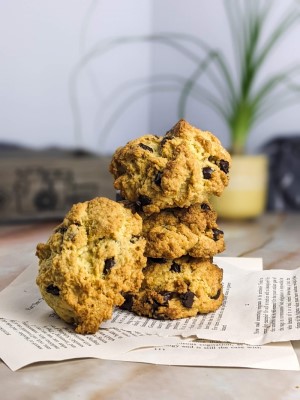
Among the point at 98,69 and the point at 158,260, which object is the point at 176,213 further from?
the point at 98,69

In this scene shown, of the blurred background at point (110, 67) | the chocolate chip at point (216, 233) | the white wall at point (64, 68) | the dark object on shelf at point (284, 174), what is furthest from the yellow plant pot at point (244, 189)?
the chocolate chip at point (216, 233)

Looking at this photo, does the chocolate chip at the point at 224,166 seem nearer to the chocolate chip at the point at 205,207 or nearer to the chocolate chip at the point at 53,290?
the chocolate chip at the point at 205,207

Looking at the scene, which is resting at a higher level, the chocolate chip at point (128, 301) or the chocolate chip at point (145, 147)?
the chocolate chip at point (145, 147)

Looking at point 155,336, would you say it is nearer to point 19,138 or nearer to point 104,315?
point 104,315

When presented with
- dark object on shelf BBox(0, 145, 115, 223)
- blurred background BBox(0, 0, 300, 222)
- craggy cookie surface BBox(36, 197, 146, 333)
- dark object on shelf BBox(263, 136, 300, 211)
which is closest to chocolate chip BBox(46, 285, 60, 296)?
craggy cookie surface BBox(36, 197, 146, 333)

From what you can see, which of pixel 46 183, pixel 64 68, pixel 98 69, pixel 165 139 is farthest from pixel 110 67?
pixel 165 139

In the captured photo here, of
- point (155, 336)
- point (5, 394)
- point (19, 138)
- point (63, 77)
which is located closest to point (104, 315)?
point (155, 336)
